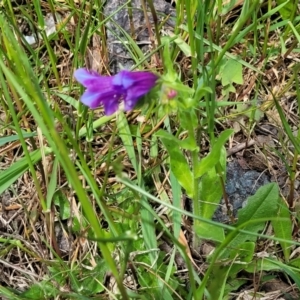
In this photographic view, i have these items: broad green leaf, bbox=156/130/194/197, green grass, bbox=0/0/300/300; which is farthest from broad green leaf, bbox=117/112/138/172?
broad green leaf, bbox=156/130/194/197

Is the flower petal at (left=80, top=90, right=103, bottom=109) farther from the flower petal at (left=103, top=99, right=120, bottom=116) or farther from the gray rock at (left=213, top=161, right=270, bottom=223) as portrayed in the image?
the gray rock at (left=213, top=161, right=270, bottom=223)

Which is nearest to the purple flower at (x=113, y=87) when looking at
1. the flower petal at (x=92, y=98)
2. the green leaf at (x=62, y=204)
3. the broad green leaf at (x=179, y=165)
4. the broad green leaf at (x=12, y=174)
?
the flower petal at (x=92, y=98)

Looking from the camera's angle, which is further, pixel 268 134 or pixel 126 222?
pixel 268 134

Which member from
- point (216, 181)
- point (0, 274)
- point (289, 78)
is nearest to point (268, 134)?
point (289, 78)

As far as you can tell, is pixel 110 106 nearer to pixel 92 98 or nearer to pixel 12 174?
pixel 92 98

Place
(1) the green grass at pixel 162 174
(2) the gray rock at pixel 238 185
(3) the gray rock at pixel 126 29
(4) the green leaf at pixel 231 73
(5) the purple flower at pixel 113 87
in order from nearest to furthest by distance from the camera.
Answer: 1. (5) the purple flower at pixel 113 87
2. (1) the green grass at pixel 162 174
3. (2) the gray rock at pixel 238 185
4. (4) the green leaf at pixel 231 73
5. (3) the gray rock at pixel 126 29

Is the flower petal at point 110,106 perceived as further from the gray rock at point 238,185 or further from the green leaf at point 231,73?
the green leaf at point 231,73

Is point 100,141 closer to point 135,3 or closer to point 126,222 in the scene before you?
point 126,222
